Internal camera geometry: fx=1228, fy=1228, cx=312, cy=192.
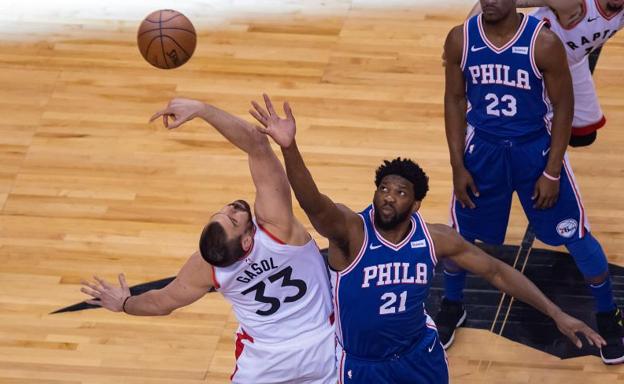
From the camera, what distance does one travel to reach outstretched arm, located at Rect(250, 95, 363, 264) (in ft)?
15.3

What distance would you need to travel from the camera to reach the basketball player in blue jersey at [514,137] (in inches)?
219

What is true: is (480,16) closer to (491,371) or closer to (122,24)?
(491,371)

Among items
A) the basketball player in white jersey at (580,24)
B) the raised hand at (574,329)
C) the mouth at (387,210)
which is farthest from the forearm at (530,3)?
the raised hand at (574,329)

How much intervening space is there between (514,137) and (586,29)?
71 centimetres

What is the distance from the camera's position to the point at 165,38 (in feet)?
21.1

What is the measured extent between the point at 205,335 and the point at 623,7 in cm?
269

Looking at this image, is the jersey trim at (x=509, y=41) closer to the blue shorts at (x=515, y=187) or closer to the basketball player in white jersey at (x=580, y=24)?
the basketball player in white jersey at (x=580, y=24)

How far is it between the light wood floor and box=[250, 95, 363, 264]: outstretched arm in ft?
5.01

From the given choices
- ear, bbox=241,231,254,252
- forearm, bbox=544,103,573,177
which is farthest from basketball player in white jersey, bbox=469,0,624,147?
ear, bbox=241,231,254,252

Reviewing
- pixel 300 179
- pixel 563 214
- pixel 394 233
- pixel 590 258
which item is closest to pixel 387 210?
pixel 394 233

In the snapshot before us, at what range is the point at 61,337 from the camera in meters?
6.46

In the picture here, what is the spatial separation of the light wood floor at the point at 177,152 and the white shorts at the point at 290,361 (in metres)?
0.97

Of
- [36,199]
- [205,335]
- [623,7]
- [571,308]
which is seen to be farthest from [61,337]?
[623,7]

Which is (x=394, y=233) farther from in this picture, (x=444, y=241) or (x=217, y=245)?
(x=217, y=245)
